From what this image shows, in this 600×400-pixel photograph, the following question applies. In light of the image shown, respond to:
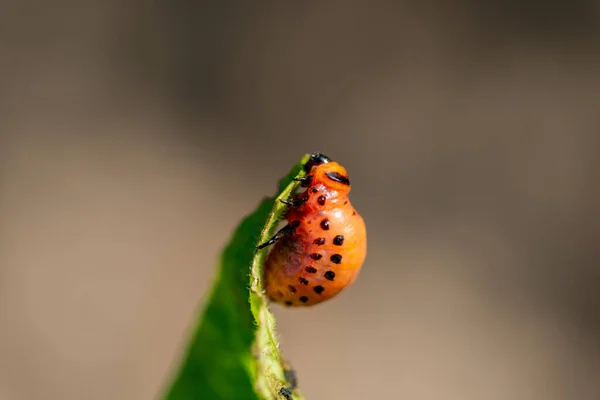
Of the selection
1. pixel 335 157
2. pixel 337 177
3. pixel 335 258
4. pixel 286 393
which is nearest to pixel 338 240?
pixel 335 258

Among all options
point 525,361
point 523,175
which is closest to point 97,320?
point 525,361

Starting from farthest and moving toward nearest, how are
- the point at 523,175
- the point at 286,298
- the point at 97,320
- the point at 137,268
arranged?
the point at 523,175, the point at 137,268, the point at 97,320, the point at 286,298

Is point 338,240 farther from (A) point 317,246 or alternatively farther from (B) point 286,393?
(B) point 286,393

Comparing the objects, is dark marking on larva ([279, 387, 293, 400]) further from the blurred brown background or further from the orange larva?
the blurred brown background

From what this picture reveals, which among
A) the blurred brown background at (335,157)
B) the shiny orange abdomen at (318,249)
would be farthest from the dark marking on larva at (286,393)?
the blurred brown background at (335,157)

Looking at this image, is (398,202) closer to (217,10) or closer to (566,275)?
(566,275)

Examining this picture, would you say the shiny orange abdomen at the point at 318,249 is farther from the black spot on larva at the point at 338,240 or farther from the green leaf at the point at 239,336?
the green leaf at the point at 239,336
